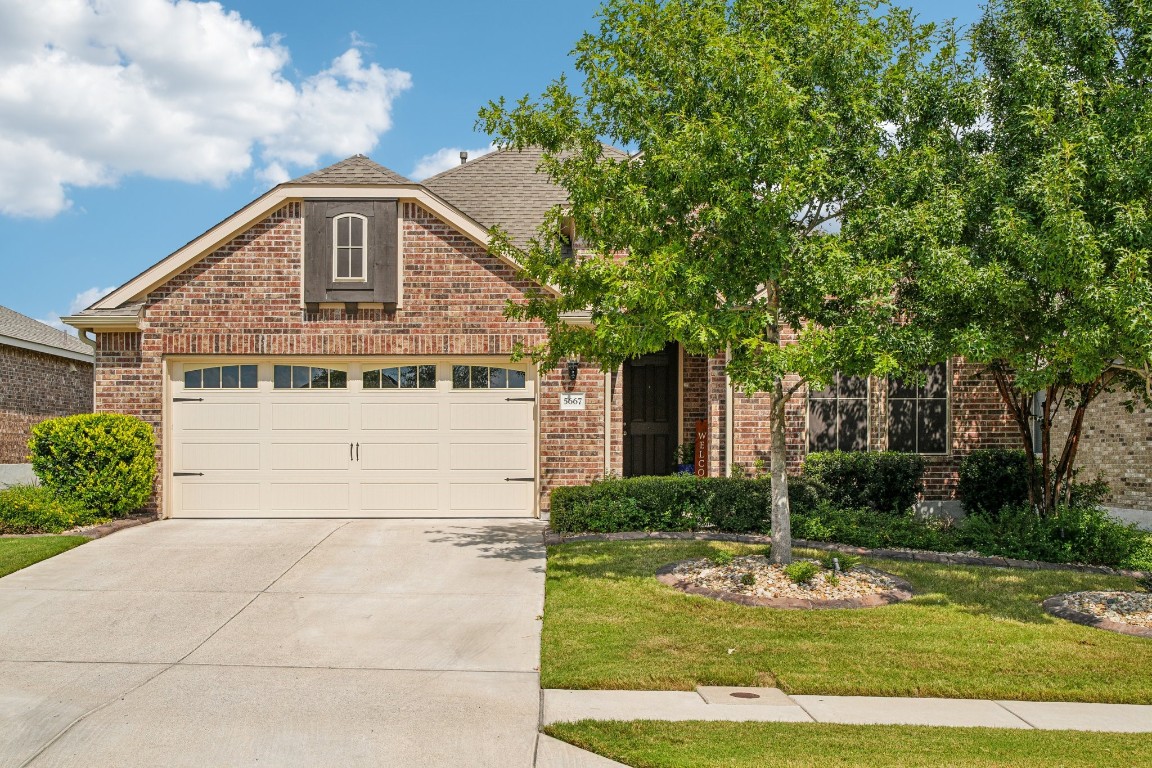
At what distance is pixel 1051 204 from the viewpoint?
280 inches

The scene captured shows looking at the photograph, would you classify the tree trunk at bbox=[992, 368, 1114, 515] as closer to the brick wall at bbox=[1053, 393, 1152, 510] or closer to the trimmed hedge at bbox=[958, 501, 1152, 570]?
the trimmed hedge at bbox=[958, 501, 1152, 570]

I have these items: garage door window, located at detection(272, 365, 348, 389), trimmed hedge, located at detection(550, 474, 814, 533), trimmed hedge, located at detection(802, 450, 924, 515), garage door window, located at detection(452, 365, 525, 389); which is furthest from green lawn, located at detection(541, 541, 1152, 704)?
garage door window, located at detection(272, 365, 348, 389)

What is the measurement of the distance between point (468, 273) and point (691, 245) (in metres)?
4.74

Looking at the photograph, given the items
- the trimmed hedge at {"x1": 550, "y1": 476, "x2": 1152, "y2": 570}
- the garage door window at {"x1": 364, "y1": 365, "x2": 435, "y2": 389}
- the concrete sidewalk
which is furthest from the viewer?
the garage door window at {"x1": 364, "y1": 365, "x2": 435, "y2": 389}

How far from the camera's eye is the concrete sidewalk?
532 centimetres

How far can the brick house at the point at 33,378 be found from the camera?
18.7m

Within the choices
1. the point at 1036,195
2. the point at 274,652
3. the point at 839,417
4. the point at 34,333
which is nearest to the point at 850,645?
the point at 1036,195

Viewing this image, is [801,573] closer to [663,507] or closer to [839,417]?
[663,507]

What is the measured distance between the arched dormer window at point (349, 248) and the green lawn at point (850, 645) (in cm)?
569

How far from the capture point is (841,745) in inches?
191

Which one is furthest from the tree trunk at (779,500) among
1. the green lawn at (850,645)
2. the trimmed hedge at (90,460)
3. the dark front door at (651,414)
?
the trimmed hedge at (90,460)

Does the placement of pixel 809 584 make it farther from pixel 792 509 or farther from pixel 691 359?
pixel 691 359

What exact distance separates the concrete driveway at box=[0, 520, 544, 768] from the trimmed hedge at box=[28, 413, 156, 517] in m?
1.10

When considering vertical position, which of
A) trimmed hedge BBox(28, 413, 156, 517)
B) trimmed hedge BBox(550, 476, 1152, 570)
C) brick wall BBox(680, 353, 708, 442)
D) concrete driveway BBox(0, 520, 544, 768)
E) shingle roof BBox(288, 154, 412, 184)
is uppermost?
shingle roof BBox(288, 154, 412, 184)
